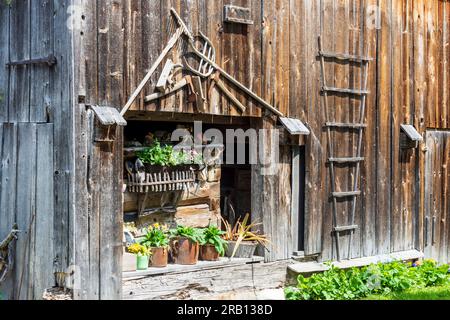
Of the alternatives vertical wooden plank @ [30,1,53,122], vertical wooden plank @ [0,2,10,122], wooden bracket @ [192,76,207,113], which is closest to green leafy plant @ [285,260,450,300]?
wooden bracket @ [192,76,207,113]

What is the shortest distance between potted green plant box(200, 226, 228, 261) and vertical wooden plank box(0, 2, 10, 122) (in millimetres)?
2734

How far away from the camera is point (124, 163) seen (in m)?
8.10

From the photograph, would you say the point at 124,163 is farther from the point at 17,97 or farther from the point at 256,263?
the point at 256,263

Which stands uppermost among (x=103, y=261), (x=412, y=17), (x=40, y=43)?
(x=412, y=17)

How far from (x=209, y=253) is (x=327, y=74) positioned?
307cm

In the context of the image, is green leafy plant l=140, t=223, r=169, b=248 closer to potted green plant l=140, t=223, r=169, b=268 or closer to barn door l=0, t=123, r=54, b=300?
potted green plant l=140, t=223, r=169, b=268

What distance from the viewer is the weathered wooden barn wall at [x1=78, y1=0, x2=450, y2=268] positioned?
24.5ft

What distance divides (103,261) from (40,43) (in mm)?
2429

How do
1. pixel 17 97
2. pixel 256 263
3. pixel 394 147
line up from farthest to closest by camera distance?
pixel 394 147 < pixel 256 263 < pixel 17 97

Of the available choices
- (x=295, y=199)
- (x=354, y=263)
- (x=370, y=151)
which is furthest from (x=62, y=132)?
(x=370, y=151)

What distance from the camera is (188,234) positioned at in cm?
834
